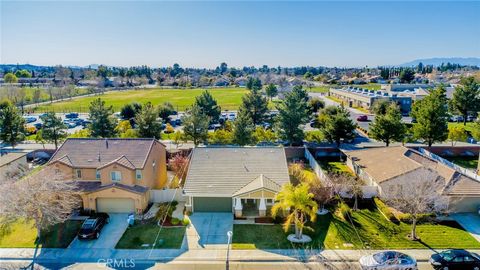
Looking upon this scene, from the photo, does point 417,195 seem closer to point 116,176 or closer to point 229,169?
point 229,169

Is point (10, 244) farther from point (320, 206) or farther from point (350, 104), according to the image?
point (350, 104)

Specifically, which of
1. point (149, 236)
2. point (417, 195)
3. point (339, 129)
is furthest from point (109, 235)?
point (339, 129)

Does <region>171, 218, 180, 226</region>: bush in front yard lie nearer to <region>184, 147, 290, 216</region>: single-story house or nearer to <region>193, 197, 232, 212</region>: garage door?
<region>184, 147, 290, 216</region>: single-story house

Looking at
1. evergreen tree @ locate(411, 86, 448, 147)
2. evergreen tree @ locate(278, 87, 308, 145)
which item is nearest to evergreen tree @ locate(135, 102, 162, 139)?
evergreen tree @ locate(278, 87, 308, 145)

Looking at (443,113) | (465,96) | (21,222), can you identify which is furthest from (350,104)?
(21,222)

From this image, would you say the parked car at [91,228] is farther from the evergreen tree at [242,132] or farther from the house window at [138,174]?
the evergreen tree at [242,132]

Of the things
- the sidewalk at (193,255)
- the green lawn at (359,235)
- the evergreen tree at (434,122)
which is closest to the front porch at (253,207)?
the green lawn at (359,235)
